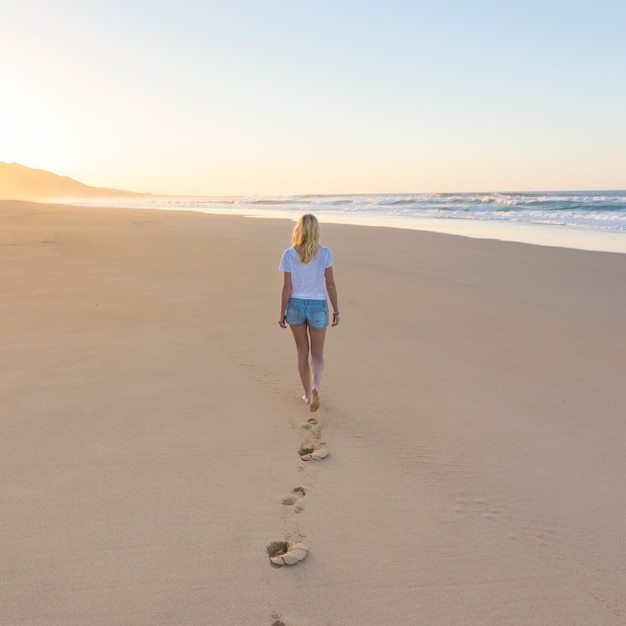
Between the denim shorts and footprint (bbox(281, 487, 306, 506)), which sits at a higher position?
the denim shorts

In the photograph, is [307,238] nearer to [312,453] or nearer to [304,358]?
[304,358]

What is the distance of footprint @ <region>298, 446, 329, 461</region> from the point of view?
362 centimetres

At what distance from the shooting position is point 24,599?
92.3 inches

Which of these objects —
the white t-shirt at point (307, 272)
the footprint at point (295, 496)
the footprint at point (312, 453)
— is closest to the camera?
the footprint at point (295, 496)

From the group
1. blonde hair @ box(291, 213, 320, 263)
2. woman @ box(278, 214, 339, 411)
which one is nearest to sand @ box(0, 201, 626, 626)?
woman @ box(278, 214, 339, 411)

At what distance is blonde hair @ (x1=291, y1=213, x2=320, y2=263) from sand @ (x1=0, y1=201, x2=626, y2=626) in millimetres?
1239

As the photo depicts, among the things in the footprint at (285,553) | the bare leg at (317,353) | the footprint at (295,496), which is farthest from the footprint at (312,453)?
the footprint at (285,553)

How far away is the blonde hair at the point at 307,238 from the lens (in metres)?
4.23

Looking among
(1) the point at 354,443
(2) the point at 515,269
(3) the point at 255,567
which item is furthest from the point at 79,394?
(2) the point at 515,269

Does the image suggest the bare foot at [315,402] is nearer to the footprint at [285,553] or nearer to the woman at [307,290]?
the woman at [307,290]

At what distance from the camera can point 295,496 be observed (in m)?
3.17

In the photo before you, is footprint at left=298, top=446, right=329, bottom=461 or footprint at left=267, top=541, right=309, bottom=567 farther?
footprint at left=298, top=446, right=329, bottom=461

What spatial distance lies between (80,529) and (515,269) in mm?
10719

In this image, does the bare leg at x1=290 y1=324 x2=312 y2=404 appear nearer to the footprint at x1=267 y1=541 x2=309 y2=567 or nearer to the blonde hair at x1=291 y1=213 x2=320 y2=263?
the blonde hair at x1=291 y1=213 x2=320 y2=263
